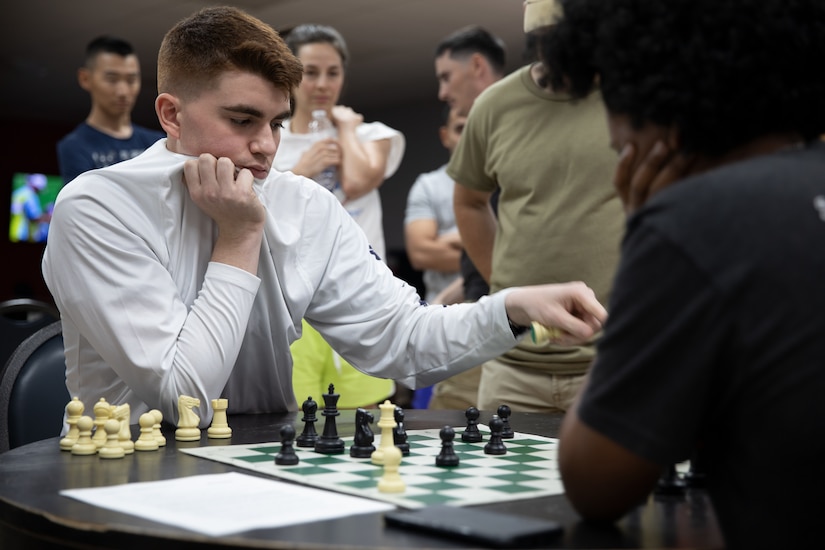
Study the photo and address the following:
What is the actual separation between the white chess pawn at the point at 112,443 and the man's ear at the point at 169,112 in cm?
83

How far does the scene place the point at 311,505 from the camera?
116 cm

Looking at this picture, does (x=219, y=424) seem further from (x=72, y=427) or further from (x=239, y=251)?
(x=239, y=251)

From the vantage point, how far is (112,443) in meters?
1.54

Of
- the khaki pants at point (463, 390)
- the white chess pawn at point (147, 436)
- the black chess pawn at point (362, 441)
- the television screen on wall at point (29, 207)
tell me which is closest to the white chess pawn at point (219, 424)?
the white chess pawn at point (147, 436)

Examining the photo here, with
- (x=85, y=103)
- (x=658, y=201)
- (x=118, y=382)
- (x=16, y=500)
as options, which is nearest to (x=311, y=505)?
(x=16, y=500)

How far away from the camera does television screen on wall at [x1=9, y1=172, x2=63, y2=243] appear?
44.8 feet

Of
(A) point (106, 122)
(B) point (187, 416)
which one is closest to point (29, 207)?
(A) point (106, 122)

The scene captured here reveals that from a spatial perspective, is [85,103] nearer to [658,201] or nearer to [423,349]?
[423,349]

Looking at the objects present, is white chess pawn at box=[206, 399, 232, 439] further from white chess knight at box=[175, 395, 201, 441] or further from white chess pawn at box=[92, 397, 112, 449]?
white chess pawn at box=[92, 397, 112, 449]

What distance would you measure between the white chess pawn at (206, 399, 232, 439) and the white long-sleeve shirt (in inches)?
3.8

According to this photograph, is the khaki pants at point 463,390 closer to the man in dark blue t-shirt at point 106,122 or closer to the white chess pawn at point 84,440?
the white chess pawn at point 84,440

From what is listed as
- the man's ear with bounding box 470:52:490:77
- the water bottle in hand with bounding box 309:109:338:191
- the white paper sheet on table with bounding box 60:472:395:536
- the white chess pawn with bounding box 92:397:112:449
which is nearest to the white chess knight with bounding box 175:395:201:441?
the white chess pawn with bounding box 92:397:112:449

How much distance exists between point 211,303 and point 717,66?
45.4 inches

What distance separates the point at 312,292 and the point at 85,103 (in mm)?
11527
